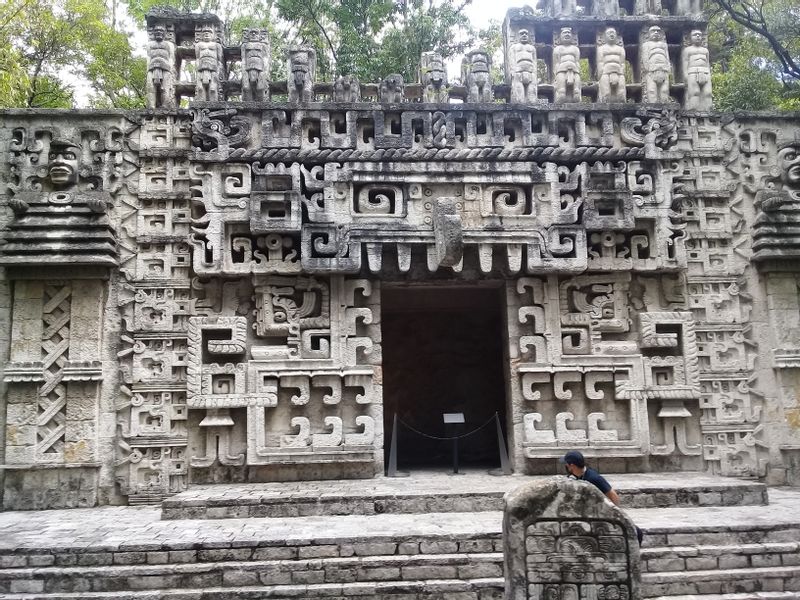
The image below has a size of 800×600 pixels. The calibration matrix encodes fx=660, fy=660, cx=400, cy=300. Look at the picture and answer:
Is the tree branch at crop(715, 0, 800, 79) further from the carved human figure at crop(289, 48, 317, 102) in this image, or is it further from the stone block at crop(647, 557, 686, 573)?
the stone block at crop(647, 557, 686, 573)

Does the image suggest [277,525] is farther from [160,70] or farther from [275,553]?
[160,70]

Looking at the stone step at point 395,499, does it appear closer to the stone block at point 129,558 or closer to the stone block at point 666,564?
the stone block at point 129,558

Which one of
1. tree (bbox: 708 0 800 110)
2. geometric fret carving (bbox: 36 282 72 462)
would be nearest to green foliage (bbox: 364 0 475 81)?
tree (bbox: 708 0 800 110)

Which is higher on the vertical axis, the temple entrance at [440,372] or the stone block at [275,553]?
the temple entrance at [440,372]

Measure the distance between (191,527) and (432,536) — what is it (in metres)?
2.16

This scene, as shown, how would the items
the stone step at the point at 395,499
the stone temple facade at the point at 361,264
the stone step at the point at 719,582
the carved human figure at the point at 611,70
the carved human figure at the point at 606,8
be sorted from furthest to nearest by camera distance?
the carved human figure at the point at 606,8 → the carved human figure at the point at 611,70 → the stone temple facade at the point at 361,264 → the stone step at the point at 395,499 → the stone step at the point at 719,582

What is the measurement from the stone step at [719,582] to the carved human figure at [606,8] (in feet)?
22.3

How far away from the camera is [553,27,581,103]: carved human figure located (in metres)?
8.27

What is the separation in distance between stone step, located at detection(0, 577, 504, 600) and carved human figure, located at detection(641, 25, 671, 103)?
6286 millimetres

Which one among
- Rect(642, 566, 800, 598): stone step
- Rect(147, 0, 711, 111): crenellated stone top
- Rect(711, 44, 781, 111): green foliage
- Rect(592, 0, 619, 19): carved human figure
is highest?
Rect(711, 44, 781, 111): green foliage

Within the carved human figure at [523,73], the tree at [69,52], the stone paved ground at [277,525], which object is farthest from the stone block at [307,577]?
the tree at [69,52]

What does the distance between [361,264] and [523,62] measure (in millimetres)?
3289

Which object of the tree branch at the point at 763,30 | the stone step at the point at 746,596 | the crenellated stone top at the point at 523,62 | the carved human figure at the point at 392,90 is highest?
the tree branch at the point at 763,30

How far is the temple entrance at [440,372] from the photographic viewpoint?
35.1 ft
